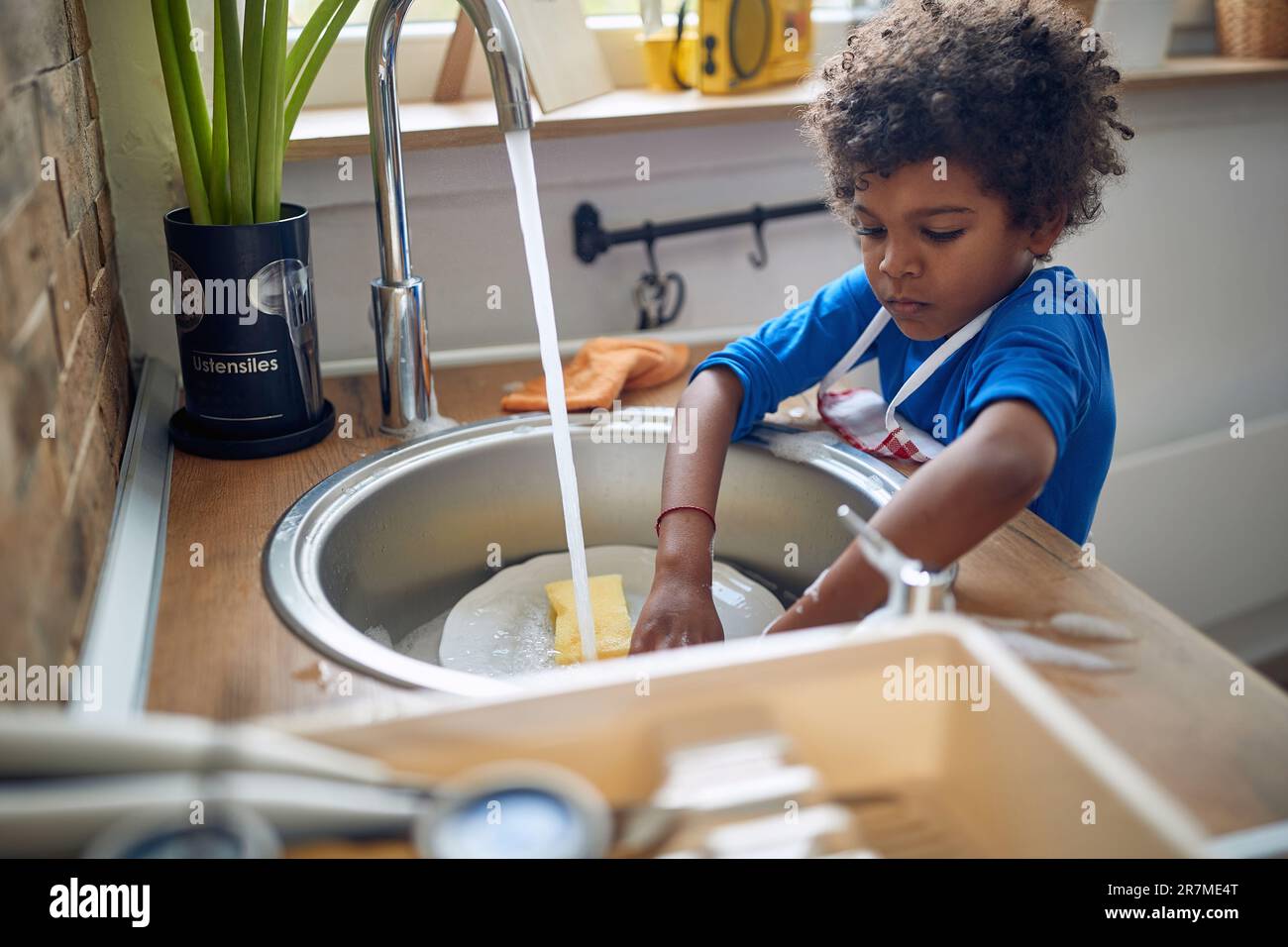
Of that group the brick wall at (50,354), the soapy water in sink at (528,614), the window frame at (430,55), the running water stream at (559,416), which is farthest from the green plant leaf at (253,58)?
the soapy water in sink at (528,614)

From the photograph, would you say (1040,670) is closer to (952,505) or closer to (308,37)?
(952,505)

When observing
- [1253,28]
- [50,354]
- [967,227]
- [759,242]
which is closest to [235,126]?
[50,354]

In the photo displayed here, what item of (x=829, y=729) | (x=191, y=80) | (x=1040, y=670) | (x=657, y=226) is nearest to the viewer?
(x=829, y=729)

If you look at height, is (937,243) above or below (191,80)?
below

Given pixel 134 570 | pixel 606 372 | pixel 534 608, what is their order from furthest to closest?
1. pixel 606 372
2. pixel 534 608
3. pixel 134 570

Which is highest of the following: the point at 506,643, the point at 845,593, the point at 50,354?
the point at 50,354

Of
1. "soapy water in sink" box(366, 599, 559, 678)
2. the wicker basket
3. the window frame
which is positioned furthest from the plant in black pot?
the wicker basket

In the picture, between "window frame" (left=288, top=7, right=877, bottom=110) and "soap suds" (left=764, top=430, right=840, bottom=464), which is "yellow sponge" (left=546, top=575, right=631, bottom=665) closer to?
"soap suds" (left=764, top=430, right=840, bottom=464)

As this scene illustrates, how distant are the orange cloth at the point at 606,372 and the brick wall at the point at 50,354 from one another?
425 mm

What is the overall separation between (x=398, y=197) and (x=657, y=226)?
49 centimetres

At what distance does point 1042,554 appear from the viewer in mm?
865

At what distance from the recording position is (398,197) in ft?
3.38

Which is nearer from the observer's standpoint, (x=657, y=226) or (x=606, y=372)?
(x=606, y=372)
